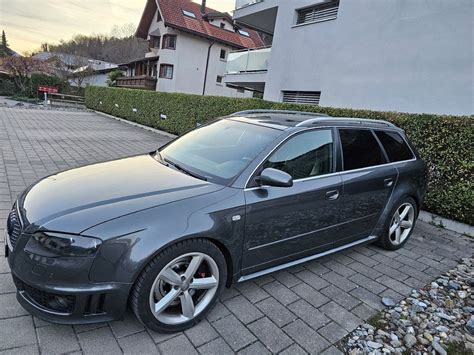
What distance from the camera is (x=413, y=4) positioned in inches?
300

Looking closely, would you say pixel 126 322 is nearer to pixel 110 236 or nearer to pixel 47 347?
pixel 47 347

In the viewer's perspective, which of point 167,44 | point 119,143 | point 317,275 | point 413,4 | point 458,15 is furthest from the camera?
point 167,44

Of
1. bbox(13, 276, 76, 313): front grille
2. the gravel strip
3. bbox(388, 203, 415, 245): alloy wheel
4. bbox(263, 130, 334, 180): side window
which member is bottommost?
the gravel strip

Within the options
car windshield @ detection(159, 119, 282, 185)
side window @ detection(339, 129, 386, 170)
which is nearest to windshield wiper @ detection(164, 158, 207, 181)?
car windshield @ detection(159, 119, 282, 185)

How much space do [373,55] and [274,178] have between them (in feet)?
25.5

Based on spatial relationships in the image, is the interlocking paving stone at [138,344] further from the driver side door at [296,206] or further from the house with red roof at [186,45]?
the house with red roof at [186,45]

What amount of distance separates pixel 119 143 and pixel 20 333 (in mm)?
8276

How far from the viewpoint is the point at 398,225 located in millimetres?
3932

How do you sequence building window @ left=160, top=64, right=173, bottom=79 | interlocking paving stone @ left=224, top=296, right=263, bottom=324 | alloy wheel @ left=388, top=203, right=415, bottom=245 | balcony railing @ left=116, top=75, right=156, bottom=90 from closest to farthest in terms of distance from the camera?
interlocking paving stone @ left=224, top=296, right=263, bottom=324 < alloy wheel @ left=388, top=203, right=415, bottom=245 < building window @ left=160, top=64, right=173, bottom=79 < balcony railing @ left=116, top=75, right=156, bottom=90

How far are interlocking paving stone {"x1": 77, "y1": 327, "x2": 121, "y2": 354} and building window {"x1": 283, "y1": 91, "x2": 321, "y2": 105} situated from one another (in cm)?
952

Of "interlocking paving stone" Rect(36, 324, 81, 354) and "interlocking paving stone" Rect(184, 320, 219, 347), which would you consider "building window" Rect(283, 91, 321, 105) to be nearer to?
"interlocking paving stone" Rect(184, 320, 219, 347)

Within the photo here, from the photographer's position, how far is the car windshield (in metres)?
2.63

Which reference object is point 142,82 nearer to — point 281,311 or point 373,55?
point 373,55

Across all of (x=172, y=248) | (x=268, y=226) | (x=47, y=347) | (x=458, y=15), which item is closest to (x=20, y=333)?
(x=47, y=347)
